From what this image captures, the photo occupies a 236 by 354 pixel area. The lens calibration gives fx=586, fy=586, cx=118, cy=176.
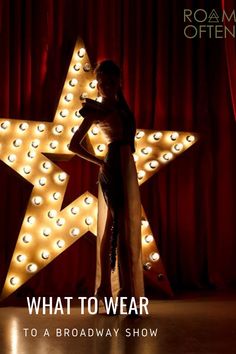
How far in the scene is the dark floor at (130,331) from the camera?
238 centimetres

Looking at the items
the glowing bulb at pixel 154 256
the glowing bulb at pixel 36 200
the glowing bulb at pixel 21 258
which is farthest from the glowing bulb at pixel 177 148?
the glowing bulb at pixel 21 258

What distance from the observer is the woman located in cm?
306

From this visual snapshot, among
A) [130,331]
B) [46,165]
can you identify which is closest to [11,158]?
[46,165]

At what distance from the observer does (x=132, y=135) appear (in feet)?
10.3

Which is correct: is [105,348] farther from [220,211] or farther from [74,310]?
[220,211]

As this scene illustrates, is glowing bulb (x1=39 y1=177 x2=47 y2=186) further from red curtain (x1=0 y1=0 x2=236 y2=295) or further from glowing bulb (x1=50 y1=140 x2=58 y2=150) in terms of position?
red curtain (x1=0 y1=0 x2=236 y2=295)

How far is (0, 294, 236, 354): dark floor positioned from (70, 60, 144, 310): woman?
0.72ft

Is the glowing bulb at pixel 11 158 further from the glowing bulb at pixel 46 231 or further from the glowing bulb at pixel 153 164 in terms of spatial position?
the glowing bulb at pixel 153 164

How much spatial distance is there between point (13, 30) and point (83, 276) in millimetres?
1651

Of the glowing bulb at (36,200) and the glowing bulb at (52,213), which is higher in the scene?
the glowing bulb at (36,200)

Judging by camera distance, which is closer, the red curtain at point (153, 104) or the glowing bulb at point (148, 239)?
the glowing bulb at point (148, 239)

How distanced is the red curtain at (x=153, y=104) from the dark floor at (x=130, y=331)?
2.09 feet

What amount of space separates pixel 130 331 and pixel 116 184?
0.77m

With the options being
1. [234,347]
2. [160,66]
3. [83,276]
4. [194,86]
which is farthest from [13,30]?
[234,347]
